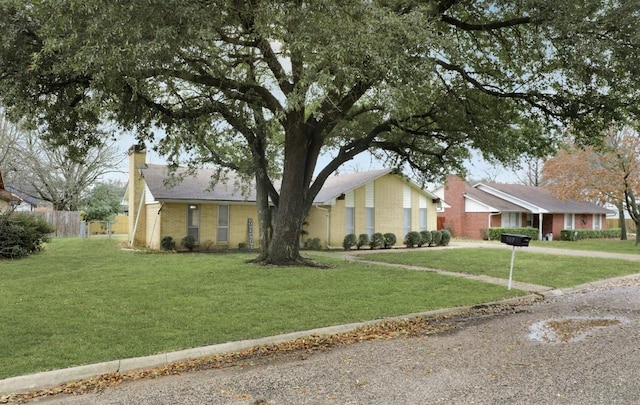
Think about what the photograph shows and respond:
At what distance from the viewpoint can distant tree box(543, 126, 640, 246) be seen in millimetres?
27831

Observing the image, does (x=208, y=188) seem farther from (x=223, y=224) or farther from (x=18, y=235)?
(x=18, y=235)

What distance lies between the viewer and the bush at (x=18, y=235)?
16.4 m

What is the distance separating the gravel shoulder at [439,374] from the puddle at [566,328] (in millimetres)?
28

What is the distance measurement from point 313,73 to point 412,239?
19.0 meters

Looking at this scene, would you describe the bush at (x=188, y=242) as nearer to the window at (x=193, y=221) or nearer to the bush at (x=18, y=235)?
the window at (x=193, y=221)

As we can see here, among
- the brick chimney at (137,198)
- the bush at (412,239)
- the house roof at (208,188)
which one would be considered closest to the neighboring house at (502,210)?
the house roof at (208,188)

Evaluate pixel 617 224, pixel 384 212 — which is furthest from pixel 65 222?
pixel 617 224

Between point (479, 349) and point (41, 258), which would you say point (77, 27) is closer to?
point (479, 349)

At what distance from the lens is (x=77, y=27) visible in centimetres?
811

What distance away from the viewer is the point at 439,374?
518 centimetres

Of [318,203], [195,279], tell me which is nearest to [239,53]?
[195,279]

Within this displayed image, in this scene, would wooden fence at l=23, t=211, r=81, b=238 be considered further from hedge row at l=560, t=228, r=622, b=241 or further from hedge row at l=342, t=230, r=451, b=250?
hedge row at l=560, t=228, r=622, b=241

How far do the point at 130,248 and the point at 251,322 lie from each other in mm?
16222

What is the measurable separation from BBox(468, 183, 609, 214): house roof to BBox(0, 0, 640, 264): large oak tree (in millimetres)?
19825
